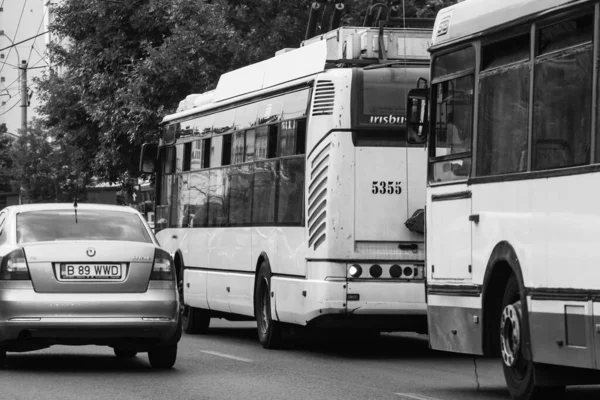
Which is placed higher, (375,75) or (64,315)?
(375,75)

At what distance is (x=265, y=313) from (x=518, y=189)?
23.5ft

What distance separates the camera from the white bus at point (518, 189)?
9.59 metres

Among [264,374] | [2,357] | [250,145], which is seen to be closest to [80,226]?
[2,357]

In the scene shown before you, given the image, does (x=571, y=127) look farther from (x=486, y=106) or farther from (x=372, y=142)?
(x=372, y=142)

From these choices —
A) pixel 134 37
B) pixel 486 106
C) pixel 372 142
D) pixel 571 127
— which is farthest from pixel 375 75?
pixel 134 37

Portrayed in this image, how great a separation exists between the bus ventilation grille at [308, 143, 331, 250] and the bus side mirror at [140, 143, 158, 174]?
7.71m

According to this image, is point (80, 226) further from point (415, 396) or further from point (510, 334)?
point (510, 334)

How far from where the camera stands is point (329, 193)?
1555 centimetres

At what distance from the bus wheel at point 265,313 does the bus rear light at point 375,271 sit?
204 cm

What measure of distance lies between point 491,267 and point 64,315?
12.5ft

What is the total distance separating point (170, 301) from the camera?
44.5 feet

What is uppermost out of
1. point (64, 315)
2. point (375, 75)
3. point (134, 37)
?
point (134, 37)

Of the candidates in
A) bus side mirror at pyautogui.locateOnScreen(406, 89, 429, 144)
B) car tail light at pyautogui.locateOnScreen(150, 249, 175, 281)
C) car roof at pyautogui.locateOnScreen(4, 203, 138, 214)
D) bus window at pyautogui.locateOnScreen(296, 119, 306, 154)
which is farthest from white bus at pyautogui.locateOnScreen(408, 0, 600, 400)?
bus window at pyautogui.locateOnScreen(296, 119, 306, 154)

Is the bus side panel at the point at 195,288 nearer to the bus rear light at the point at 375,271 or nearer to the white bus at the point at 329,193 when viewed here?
the white bus at the point at 329,193
